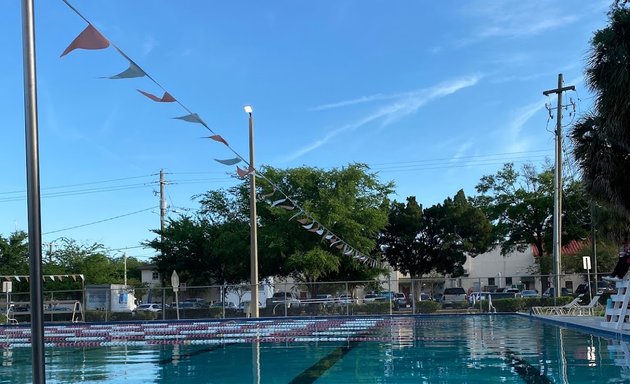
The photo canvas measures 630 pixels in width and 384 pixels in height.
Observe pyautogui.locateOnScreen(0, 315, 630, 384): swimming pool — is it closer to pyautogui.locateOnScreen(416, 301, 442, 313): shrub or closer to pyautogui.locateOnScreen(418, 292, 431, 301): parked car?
pyautogui.locateOnScreen(416, 301, 442, 313): shrub

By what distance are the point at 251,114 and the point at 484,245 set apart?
3528 cm

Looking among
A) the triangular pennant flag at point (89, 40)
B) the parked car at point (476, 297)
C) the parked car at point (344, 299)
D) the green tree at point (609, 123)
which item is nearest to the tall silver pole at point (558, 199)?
the parked car at point (476, 297)

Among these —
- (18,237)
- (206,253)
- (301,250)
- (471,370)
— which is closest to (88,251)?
(18,237)

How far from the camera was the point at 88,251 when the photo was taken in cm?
5900

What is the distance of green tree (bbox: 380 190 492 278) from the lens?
56.5m

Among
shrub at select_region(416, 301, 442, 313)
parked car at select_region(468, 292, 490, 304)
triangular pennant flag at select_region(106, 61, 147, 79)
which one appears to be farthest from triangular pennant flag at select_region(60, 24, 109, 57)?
parked car at select_region(468, 292, 490, 304)

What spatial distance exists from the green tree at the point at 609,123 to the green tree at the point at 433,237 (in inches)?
1447

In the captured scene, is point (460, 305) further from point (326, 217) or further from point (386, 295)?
point (326, 217)

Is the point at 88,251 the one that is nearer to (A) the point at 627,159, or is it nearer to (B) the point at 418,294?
(B) the point at 418,294

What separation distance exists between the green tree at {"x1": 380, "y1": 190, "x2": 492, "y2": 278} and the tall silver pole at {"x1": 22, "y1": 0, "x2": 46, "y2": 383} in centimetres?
5224

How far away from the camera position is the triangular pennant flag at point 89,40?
590cm

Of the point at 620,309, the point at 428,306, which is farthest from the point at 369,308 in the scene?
the point at 620,309

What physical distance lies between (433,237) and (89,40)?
175ft

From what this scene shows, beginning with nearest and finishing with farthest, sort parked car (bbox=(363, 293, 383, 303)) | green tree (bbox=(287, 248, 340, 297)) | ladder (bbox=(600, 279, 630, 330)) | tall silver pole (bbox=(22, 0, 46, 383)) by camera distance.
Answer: tall silver pole (bbox=(22, 0, 46, 383)), ladder (bbox=(600, 279, 630, 330)), parked car (bbox=(363, 293, 383, 303)), green tree (bbox=(287, 248, 340, 297))
